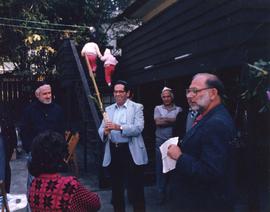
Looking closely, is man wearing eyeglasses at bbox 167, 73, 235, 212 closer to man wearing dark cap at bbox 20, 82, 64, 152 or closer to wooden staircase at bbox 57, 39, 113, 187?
man wearing dark cap at bbox 20, 82, 64, 152

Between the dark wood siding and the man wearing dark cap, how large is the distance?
2231 millimetres

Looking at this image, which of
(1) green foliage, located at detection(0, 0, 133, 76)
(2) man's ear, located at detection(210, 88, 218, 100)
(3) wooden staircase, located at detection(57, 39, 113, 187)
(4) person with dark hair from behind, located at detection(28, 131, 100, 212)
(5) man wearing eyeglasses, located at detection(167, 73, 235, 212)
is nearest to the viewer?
(4) person with dark hair from behind, located at detection(28, 131, 100, 212)

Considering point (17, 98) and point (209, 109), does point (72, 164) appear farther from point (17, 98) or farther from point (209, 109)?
point (17, 98)

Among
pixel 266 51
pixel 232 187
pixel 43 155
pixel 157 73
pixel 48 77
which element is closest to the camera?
pixel 43 155

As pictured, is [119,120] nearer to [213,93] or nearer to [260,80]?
[260,80]

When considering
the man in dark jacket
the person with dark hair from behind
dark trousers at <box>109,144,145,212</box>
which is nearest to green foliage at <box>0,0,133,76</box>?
the man in dark jacket

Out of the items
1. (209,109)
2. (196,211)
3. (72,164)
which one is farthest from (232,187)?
(72,164)

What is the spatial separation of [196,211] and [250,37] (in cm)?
242

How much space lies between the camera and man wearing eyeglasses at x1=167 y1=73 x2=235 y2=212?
265 centimetres

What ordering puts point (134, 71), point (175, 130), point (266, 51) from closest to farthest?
1. point (266, 51)
2. point (175, 130)
3. point (134, 71)

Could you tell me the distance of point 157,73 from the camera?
791 cm

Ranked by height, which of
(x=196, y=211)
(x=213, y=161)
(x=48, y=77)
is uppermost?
(x=48, y=77)

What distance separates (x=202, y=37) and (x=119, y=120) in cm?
179

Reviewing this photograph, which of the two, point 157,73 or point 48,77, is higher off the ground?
point 48,77
